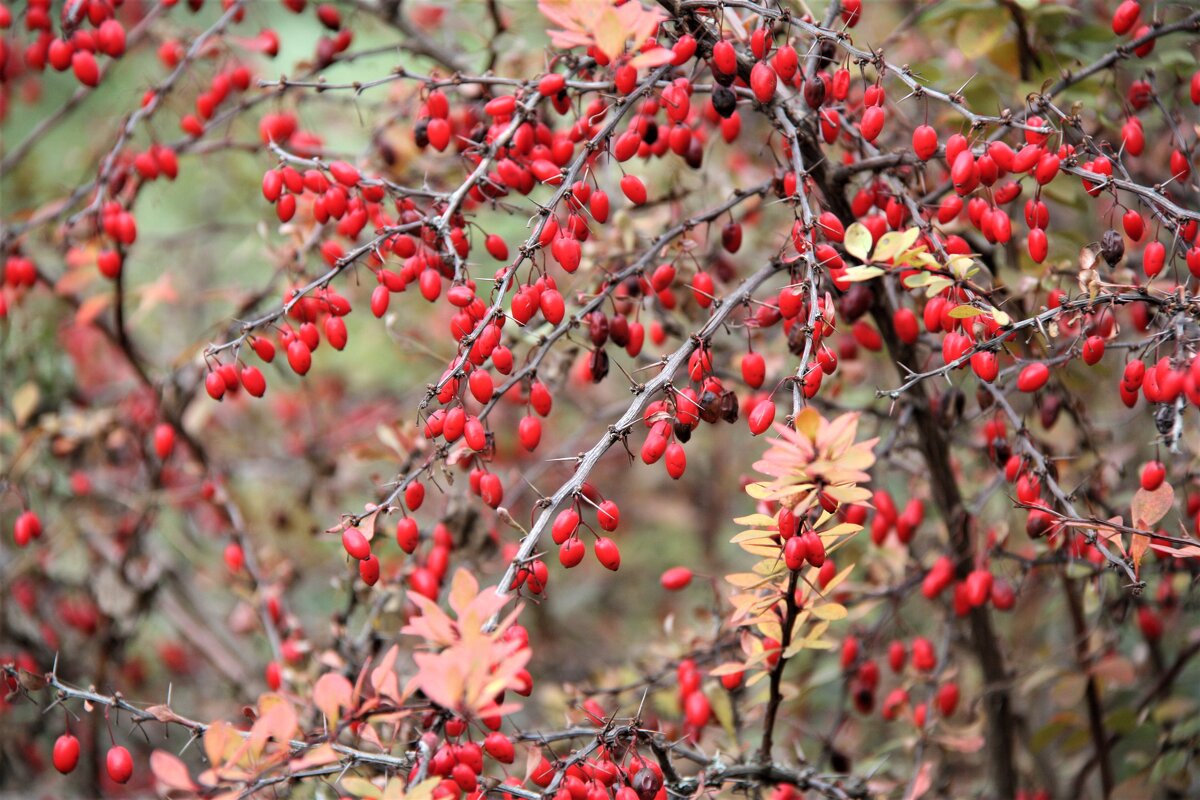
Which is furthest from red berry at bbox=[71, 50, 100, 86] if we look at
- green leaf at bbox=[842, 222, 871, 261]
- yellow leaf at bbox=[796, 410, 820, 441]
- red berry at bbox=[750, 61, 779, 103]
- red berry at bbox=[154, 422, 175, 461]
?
yellow leaf at bbox=[796, 410, 820, 441]

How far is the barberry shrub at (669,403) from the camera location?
5.46 ft

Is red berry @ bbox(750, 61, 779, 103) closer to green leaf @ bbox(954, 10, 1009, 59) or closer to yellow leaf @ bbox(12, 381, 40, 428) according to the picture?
green leaf @ bbox(954, 10, 1009, 59)

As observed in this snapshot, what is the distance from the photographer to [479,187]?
77.1 inches

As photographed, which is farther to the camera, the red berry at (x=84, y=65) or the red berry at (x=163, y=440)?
the red berry at (x=163, y=440)

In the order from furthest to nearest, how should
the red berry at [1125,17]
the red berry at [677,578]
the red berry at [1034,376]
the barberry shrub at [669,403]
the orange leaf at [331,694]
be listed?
the red berry at [677,578] < the red berry at [1125,17] < the red berry at [1034,376] < the barberry shrub at [669,403] < the orange leaf at [331,694]

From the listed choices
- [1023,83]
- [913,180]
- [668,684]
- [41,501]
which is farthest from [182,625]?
[1023,83]

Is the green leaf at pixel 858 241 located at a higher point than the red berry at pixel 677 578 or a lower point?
higher

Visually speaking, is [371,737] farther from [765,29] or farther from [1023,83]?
[1023,83]

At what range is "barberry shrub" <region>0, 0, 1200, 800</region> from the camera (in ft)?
5.46

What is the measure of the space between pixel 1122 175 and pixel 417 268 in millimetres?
1266

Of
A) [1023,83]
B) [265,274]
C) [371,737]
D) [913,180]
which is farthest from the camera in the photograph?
[265,274]

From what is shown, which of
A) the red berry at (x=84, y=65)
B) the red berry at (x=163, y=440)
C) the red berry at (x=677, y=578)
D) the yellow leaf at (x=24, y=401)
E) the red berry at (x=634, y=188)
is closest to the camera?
the red berry at (x=634, y=188)

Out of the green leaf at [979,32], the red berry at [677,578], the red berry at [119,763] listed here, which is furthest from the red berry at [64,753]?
the green leaf at [979,32]

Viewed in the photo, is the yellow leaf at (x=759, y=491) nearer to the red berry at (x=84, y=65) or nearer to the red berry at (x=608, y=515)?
the red berry at (x=608, y=515)
